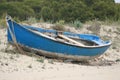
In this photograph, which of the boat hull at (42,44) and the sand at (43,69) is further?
the boat hull at (42,44)

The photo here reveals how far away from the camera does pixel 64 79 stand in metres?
9.42

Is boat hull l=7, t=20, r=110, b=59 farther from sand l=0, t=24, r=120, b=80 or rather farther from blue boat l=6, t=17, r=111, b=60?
sand l=0, t=24, r=120, b=80

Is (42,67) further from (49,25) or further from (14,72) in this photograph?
(49,25)

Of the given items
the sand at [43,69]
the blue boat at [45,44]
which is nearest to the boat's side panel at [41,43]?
the blue boat at [45,44]

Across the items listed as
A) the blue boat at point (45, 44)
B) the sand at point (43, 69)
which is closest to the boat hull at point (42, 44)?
the blue boat at point (45, 44)

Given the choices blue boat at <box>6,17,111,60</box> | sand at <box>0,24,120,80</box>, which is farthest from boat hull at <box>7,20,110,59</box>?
sand at <box>0,24,120,80</box>

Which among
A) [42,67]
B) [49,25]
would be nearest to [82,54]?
[42,67]

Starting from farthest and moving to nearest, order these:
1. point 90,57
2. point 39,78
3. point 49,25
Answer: point 49,25
point 90,57
point 39,78

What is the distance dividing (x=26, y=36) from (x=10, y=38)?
630mm

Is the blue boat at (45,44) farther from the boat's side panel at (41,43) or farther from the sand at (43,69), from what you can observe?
the sand at (43,69)

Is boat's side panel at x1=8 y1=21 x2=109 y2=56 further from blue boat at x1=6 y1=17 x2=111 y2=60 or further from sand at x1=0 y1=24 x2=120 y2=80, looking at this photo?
sand at x1=0 y1=24 x2=120 y2=80

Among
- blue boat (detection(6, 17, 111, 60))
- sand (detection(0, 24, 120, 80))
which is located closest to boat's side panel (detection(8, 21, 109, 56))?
blue boat (detection(6, 17, 111, 60))

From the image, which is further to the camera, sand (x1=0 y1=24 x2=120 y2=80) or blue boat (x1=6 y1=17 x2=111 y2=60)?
blue boat (x1=6 y1=17 x2=111 y2=60)

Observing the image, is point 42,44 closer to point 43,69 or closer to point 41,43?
point 41,43
